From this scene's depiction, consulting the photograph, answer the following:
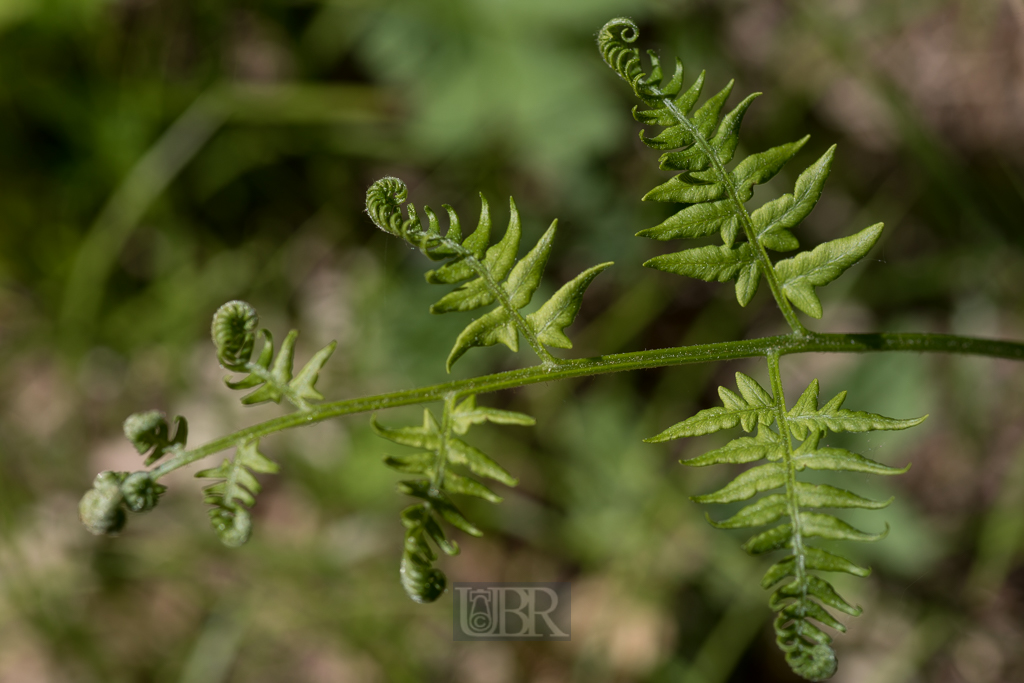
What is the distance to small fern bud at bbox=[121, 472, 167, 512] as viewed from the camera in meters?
1.57

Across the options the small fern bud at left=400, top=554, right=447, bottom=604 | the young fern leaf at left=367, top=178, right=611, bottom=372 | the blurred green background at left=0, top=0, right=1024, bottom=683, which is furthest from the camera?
the blurred green background at left=0, top=0, right=1024, bottom=683

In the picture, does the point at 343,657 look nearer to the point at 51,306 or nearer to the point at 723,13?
the point at 51,306

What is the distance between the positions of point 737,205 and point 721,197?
0.04m

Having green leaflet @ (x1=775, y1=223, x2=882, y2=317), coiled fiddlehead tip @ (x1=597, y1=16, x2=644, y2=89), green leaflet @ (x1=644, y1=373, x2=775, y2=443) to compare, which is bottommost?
green leaflet @ (x1=644, y1=373, x2=775, y2=443)

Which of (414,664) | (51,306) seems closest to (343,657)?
(414,664)

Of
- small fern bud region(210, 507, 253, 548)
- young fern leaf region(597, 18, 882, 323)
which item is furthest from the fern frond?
young fern leaf region(597, 18, 882, 323)

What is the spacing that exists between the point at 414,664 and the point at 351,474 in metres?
0.97

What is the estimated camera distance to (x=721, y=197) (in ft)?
5.48

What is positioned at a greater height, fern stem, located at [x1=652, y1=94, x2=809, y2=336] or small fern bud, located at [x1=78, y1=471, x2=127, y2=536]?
fern stem, located at [x1=652, y1=94, x2=809, y2=336]

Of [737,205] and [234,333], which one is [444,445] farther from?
[737,205]

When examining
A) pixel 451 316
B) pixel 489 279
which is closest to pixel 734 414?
pixel 489 279

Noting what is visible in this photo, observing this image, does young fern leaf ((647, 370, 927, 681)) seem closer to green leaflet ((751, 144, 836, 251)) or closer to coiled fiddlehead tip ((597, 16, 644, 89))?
green leaflet ((751, 144, 836, 251))

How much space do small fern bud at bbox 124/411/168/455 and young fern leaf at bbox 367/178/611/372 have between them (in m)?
0.65

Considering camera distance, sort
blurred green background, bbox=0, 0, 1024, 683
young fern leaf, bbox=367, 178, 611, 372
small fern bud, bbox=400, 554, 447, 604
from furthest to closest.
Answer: blurred green background, bbox=0, 0, 1024, 683 → young fern leaf, bbox=367, 178, 611, 372 → small fern bud, bbox=400, 554, 447, 604
